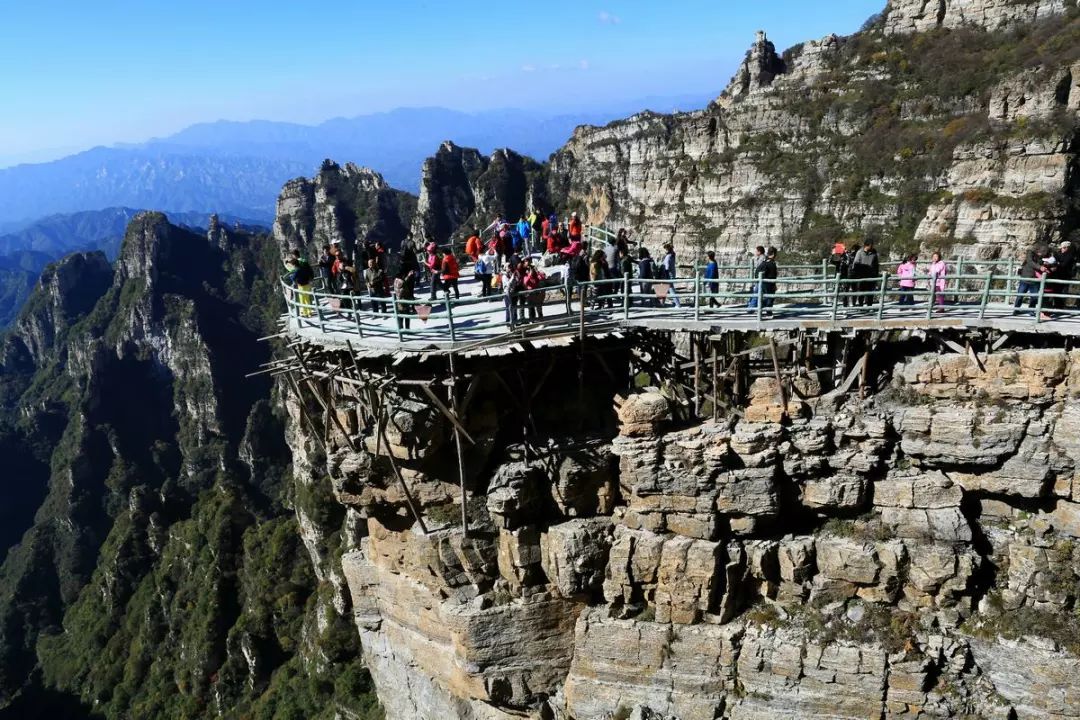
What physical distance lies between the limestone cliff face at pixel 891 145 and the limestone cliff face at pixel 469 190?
20.9 m

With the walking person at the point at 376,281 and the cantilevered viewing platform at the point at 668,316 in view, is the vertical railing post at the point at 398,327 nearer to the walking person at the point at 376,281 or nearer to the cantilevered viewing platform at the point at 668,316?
the cantilevered viewing platform at the point at 668,316

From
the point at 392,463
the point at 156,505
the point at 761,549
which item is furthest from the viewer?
the point at 156,505

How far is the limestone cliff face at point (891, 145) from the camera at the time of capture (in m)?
57.2

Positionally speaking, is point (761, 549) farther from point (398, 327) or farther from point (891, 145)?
point (891, 145)

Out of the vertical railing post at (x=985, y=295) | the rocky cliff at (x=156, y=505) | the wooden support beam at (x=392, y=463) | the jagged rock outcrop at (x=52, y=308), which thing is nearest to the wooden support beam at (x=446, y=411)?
the wooden support beam at (x=392, y=463)

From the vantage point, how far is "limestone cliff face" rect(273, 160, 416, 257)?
117m

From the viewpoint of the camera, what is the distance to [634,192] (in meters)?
101

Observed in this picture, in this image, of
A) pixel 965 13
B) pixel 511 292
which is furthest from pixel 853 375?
pixel 965 13

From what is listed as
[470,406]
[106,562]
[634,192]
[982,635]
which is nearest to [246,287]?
[106,562]

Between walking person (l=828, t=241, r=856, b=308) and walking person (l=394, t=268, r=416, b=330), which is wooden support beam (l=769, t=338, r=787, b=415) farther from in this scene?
walking person (l=394, t=268, r=416, b=330)

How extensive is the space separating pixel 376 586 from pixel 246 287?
128 m

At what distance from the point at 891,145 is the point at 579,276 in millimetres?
70040

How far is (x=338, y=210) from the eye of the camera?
117 meters

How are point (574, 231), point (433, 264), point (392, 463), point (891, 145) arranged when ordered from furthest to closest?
point (891, 145)
point (574, 231)
point (433, 264)
point (392, 463)
